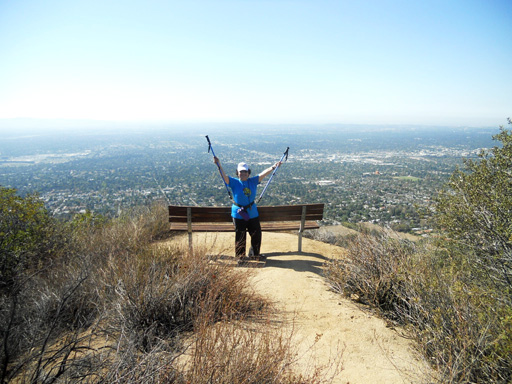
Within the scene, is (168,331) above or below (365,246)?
below

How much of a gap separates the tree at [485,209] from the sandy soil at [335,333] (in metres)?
1.59

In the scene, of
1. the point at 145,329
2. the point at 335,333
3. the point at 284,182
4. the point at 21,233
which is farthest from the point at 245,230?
the point at 284,182

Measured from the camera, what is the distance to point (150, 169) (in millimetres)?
49375

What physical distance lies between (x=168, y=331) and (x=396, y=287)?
2574 millimetres

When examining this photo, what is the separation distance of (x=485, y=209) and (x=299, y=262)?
310 cm

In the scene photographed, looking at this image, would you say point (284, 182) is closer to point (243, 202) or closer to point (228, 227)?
point (228, 227)

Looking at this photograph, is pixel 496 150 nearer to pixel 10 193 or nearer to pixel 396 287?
pixel 396 287

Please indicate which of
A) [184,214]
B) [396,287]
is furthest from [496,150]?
[184,214]

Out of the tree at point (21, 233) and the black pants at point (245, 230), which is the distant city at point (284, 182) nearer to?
the tree at point (21, 233)

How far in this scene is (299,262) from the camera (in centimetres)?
517

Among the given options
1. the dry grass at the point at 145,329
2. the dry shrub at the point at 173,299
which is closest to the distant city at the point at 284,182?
the dry shrub at the point at 173,299

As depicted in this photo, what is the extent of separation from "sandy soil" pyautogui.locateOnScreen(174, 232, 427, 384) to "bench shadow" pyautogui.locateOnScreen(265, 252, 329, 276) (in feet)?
0.26

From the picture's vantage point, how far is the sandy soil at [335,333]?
7.39ft

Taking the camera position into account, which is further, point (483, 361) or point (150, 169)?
point (150, 169)
